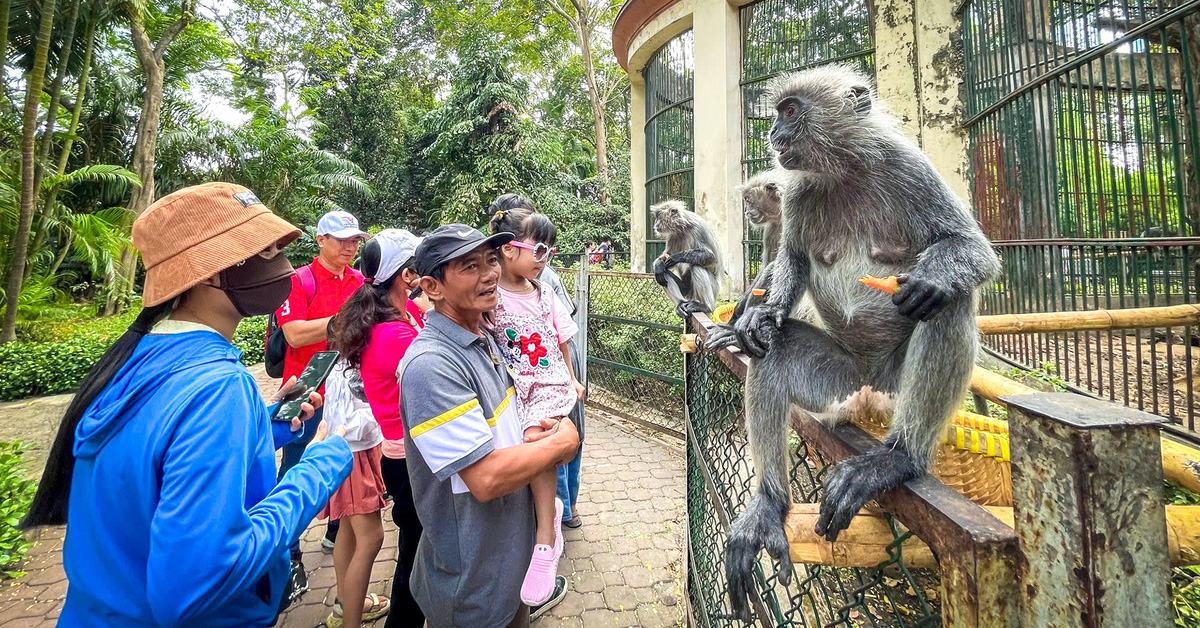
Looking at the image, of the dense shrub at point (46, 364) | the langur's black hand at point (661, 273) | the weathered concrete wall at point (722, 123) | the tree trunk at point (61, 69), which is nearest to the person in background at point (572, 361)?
the langur's black hand at point (661, 273)

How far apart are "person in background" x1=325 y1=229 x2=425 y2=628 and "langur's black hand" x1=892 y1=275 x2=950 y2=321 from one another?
6.32 ft

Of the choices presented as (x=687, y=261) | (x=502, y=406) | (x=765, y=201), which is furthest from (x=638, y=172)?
(x=502, y=406)

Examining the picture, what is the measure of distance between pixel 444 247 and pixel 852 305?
1628 mm

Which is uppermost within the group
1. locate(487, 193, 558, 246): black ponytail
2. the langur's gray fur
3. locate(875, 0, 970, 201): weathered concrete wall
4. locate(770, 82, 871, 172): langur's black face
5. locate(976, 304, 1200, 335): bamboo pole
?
locate(875, 0, 970, 201): weathered concrete wall

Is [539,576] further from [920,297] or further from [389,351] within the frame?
[920,297]

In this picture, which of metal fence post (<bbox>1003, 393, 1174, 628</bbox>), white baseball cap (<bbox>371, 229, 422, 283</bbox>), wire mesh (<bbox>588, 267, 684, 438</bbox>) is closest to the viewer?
metal fence post (<bbox>1003, 393, 1174, 628</bbox>)

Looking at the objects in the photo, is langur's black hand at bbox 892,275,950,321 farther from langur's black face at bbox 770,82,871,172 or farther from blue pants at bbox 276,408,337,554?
blue pants at bbox 276,408,337,554

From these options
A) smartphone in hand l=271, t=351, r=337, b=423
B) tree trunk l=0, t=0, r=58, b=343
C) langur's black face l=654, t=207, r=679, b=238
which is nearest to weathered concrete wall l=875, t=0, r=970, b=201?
langur's black face l=654, t=207, r=679, b=238

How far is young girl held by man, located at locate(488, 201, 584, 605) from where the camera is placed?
2.05 m

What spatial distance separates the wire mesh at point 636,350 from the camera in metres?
6.06

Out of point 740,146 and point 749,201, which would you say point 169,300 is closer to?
point 749,201

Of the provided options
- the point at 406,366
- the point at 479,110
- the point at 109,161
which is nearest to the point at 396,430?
the point at 406,366

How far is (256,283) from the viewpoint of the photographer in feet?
4.76

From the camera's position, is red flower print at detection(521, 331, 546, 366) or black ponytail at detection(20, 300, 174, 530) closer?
black ponytail at detection(20, 300, 174, 530)
